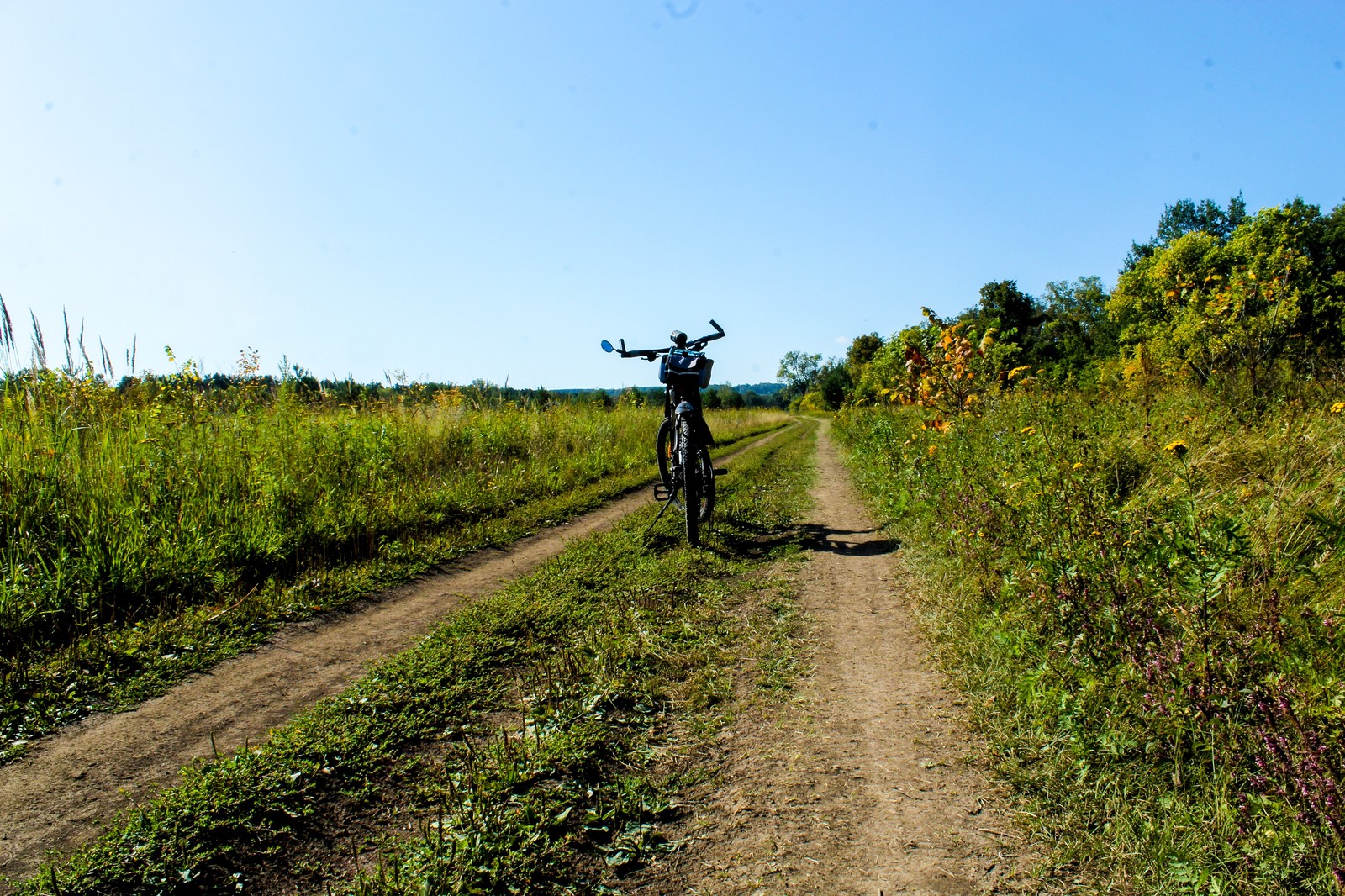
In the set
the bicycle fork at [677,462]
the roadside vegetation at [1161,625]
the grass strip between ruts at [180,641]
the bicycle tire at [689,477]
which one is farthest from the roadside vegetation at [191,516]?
the roadside vegetation at [1161,625]

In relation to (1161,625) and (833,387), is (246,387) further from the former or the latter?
(833,387)

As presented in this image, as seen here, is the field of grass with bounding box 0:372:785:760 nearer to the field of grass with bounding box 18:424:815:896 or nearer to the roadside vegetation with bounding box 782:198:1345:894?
the field of grass with bounding box 18:424:815:896

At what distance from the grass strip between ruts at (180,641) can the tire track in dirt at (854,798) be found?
3064 mm

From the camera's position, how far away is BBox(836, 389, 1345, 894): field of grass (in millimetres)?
2084

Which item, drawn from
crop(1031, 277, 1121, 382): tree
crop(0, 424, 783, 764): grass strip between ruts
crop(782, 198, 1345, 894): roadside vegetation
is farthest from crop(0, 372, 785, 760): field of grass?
crop(1031, 277, 1121, 382): tree

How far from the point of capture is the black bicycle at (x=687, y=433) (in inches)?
269

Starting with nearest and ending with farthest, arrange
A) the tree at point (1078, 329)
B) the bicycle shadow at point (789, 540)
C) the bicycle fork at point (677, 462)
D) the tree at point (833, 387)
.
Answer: the bicycle shadow at point (789, 540)
the bicycle fork at point (677, 462)
the tree at point (1078, 329)
the tree at point (833, 387)

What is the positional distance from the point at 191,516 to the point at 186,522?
14cm

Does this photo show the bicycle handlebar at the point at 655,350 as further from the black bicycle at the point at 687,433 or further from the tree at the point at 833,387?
the tree at the point at 833,387

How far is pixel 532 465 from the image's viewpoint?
11.0 metres

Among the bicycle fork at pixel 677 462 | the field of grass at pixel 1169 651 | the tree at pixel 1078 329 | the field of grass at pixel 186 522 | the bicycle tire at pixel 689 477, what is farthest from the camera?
the tree at pixel 1078 329

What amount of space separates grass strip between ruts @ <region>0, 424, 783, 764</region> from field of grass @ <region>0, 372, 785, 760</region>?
0.04 ft

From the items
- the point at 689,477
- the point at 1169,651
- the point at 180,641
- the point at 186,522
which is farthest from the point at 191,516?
the point at 1169,651

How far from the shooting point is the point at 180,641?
4.02 m
